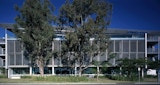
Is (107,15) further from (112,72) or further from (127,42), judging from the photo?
(112,72)

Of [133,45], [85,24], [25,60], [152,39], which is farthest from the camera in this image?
[152,39]

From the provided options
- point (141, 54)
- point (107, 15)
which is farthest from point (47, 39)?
point (141, 54)

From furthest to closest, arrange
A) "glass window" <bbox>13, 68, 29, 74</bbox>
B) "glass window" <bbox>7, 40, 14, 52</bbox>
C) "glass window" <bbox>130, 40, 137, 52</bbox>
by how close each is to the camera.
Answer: "glass window" <bbox>13, 68, 29, 74</bbox>, "glass window" <bbox>130, 40, 137, 52</bbox>, "glass window" <bbox>7, 40, 14, 52</bbox>

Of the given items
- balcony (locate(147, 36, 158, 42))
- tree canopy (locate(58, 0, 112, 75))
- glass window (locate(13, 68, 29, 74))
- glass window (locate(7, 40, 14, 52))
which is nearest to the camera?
tree canopy (locate(58, 0, 112, 75))

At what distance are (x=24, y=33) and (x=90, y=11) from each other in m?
12.8

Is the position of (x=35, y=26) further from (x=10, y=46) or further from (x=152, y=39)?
(x=152, y=39)

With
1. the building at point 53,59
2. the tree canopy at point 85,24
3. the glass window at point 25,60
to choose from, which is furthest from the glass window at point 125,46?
the glass window at point 25,60

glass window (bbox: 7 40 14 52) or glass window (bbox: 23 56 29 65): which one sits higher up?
glass window (bbox: 7 40 14 52)

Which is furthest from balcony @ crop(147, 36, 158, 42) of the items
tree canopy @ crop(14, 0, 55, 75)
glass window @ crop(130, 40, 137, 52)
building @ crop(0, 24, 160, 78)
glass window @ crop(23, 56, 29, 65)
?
glass window @ crop(23, 56, 29, 65)

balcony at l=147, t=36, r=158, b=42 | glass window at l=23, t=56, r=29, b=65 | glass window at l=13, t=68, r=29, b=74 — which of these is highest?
balcony at l=147, t=36, r=158, b=42

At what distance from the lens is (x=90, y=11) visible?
3569cm

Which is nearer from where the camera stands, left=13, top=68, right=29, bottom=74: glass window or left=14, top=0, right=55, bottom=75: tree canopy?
left=14, top=0, right=55, bottom=75: tree canopy

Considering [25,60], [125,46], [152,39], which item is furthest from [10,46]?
[152,39]

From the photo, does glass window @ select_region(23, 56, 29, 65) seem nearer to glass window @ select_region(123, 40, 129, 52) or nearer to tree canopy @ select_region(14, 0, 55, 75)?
tree canopy @ select_region(14, 0, 55, 75)
